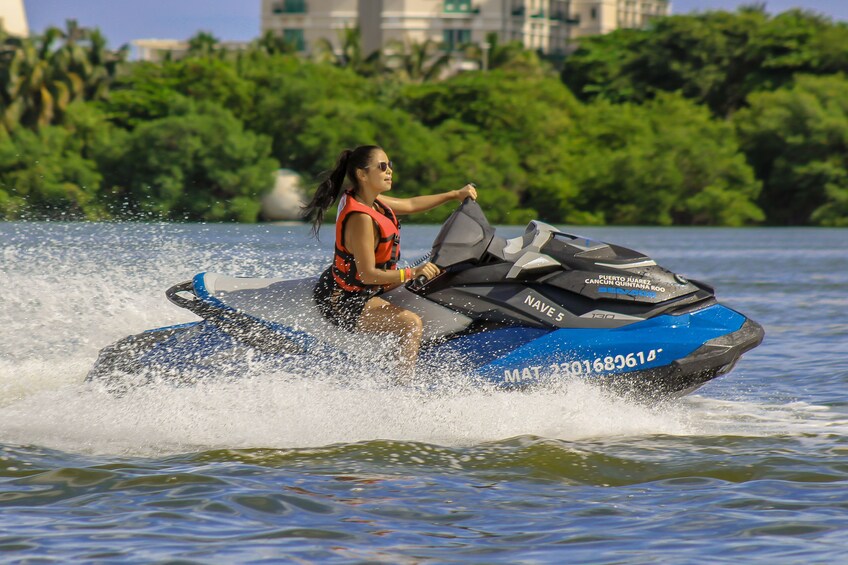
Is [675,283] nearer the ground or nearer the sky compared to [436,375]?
nearer the sky

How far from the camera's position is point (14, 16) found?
188 ft

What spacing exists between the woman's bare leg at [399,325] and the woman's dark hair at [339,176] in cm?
47

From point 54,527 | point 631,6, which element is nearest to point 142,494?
point 54,527

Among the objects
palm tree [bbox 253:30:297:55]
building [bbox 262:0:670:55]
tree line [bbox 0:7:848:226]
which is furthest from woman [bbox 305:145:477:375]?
building [bbox 262:0:670:55]

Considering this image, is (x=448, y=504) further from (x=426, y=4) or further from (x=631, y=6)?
(x=631, y=6)

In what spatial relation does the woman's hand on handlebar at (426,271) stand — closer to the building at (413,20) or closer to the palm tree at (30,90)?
the palm tree at (30,90)

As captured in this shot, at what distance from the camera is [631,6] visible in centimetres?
9738

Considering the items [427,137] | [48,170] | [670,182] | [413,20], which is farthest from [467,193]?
[413,20]

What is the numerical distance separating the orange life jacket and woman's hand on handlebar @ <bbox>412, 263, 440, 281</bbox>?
228mm

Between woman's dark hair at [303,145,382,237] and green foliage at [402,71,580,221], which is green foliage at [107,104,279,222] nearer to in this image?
green foliage at [402,71,580,221]

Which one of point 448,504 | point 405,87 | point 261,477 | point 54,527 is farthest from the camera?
point 405,87

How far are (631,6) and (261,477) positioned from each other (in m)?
96.4

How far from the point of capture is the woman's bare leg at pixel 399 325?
18.3ft

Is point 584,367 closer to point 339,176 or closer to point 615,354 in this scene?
point 615,354
